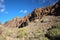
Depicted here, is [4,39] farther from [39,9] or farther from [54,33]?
[39,9]

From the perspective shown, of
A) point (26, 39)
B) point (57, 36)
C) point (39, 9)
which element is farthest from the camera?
point (39, 9)

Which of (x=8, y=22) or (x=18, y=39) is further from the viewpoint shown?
(x=8, y=22)

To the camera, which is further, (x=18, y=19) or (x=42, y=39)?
(x=18, y=19)

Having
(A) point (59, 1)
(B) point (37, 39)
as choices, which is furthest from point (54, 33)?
(A) point (59, 1)

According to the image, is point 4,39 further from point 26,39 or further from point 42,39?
point 42,39

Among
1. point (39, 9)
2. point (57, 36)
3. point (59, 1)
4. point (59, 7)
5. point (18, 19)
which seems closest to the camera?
point (57, 36)

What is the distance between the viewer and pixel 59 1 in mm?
42875

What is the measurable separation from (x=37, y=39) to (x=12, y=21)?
150ft

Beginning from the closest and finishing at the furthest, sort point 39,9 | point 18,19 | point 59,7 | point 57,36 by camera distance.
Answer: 1. point 57,36
2. point 59,7
3. point 39,9
4. point 18,19

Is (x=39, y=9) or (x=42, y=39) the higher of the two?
(x=39, y=9)

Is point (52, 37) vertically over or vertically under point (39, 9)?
under

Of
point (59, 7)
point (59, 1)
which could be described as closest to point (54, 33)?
point (59, 7)

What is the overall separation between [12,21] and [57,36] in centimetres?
4706

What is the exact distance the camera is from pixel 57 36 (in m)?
17.2
